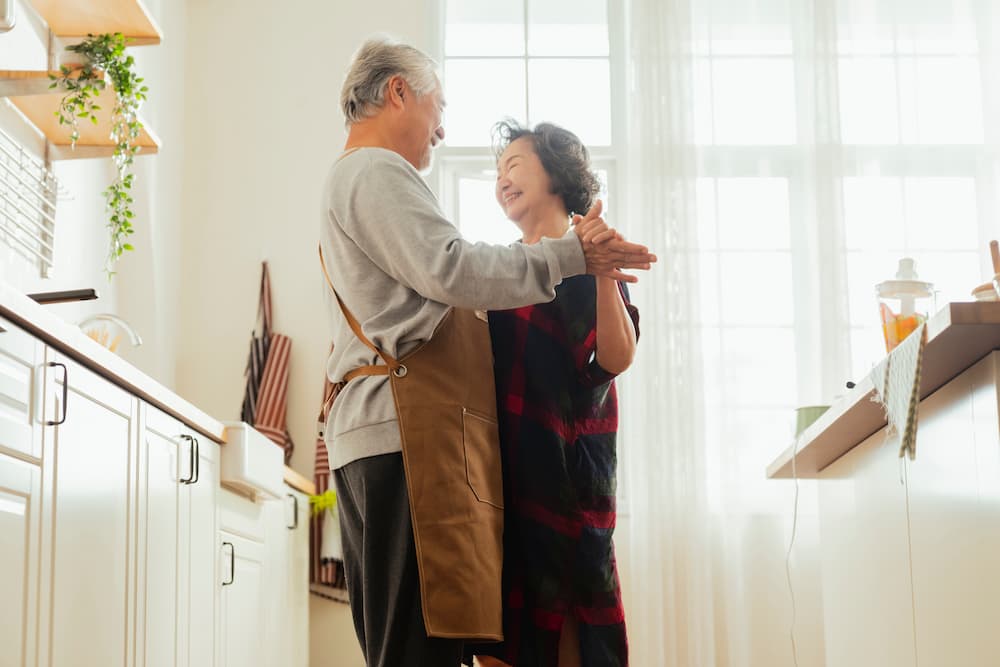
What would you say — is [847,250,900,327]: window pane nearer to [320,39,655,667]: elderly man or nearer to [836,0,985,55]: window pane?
[836,0,985,55]: window pane

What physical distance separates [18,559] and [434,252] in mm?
737

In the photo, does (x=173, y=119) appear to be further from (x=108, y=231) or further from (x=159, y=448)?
(x=159, y=448)

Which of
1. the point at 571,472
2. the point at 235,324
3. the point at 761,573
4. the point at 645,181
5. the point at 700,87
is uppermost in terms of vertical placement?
the point at 700,87

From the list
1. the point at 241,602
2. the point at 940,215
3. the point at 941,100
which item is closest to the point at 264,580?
the point at 241,602

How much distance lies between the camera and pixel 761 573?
432 centimetres

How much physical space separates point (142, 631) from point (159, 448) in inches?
14.4

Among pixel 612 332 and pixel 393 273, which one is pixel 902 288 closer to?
pixel 612 332

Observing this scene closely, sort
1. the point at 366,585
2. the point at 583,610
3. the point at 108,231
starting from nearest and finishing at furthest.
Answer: the point at 366,585 < the point at 583,610 < the point at 108,231

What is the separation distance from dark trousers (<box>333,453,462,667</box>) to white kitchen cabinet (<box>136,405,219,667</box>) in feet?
2.94

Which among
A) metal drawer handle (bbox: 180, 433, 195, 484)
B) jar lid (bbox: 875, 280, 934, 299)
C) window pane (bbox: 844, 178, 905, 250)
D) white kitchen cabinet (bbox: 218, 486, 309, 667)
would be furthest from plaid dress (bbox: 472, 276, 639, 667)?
window pane (bbox: 844, 178, 905, 250)

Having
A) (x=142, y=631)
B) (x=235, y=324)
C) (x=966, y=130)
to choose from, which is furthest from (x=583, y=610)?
(x=966, y=130)

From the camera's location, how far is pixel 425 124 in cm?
181

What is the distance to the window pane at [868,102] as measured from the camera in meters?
4.68

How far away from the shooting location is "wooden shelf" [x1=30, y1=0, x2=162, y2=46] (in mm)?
3051
